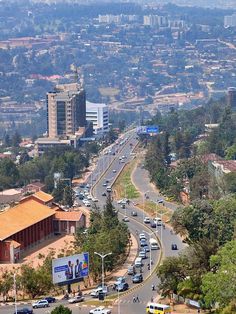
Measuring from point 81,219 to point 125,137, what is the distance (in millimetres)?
38184

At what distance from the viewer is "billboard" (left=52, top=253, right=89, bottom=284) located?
31.1m

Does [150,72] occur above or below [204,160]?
below

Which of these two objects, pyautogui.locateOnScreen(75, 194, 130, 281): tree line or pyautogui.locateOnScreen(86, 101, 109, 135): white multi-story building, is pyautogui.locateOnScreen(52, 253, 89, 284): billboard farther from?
pyautogui.locateOnScreen(86, 101, 109, 135): white multi-story building

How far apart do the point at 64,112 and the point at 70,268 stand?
49.3 metres

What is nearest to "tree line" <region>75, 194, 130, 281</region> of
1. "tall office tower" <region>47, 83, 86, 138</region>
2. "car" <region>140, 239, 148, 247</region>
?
"car" <region>140, 239, 148, 247</region>

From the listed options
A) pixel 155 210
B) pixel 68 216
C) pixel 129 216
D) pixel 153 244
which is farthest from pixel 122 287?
pixel 155 210

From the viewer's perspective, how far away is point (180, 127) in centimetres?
8069

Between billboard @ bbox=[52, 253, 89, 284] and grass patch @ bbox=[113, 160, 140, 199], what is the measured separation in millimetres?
21132

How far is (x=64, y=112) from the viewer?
80188 mm

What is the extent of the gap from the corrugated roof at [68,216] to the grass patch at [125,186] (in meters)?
9.07

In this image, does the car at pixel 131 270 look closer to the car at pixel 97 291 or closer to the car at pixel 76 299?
the car at pixel 97 291

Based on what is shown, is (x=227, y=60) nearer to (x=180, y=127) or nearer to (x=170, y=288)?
(x=180, y=127)

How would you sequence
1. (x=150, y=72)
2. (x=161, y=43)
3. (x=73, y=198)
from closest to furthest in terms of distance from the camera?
(x=73, y=198) < (x=150, y=72) < (x=161, y=43)

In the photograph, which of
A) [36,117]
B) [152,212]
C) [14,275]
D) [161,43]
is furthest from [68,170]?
[161,43]
